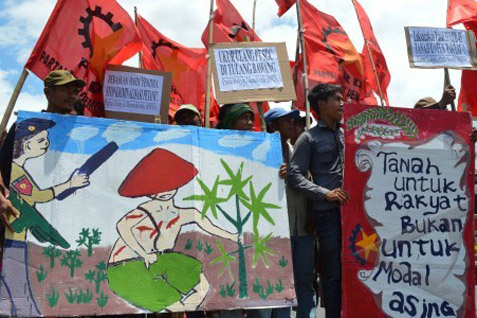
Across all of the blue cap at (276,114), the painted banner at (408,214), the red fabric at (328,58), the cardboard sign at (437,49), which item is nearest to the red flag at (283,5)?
the red fabric at (328,58)

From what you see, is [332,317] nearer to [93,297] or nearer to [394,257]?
[394,257]

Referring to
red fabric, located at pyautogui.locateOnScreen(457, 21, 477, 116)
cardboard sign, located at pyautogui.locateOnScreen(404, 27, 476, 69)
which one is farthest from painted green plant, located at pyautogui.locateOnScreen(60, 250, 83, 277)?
red fabric, located at pyautogui.locateOnScreen(457, 21, 477, 116)

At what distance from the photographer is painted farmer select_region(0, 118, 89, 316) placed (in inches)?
141

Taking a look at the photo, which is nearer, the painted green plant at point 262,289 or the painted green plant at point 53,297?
the painted green plant at point 53,297

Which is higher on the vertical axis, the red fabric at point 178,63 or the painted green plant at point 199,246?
the red fabric at point 178,63

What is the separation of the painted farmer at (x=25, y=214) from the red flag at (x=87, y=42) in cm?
136

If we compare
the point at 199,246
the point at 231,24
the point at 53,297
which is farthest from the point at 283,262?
the point at 231,24

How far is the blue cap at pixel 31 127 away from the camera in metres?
3.76

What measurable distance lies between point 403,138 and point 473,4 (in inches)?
126

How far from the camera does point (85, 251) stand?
12.4 ft

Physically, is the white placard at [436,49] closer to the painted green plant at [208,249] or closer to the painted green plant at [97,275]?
the painted green plant at [208,249]

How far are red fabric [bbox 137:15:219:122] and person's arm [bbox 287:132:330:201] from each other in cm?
309

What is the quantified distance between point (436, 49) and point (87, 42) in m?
2.90

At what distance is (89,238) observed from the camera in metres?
3.81
